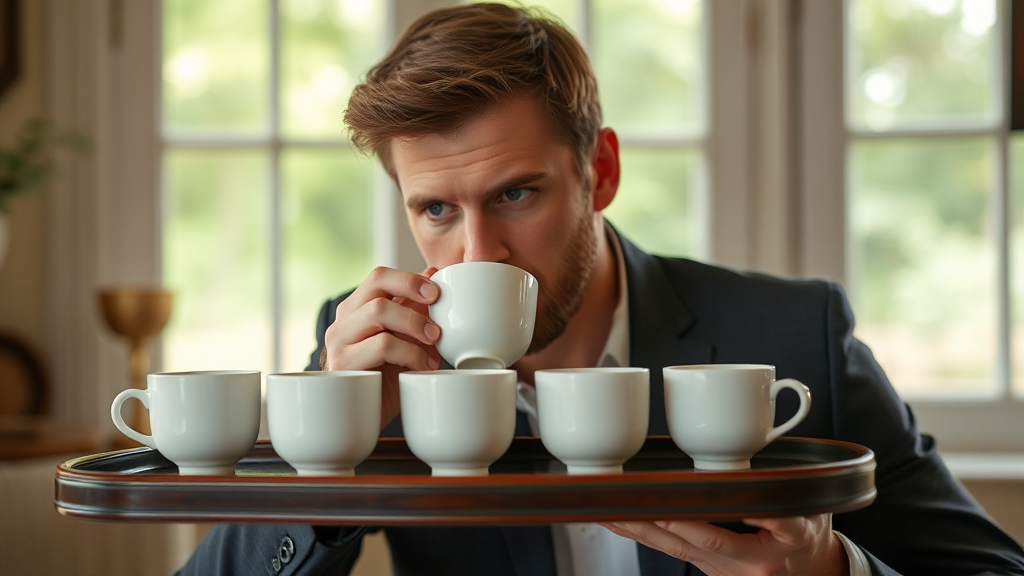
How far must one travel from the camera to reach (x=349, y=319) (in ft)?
3.45

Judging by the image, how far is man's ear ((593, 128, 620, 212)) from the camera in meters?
1.50

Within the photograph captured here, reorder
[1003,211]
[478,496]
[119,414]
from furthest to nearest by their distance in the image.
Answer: [1003,211] → [119,414] → [478,496]

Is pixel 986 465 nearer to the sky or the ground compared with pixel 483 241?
nearer to the ground

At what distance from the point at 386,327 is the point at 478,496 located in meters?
0.28

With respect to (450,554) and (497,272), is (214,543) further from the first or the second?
(497,272)

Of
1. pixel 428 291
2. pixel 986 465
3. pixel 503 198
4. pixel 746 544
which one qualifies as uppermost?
pixel 503 198

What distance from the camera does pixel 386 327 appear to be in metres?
1.01

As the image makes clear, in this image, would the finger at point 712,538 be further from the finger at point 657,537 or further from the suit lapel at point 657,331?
the suit lapel at point 657,331

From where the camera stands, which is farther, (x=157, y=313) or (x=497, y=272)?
(x=157, y=313)

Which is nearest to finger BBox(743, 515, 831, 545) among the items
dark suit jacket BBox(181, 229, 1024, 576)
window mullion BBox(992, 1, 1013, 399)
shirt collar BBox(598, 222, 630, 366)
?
dark suit jacket BBox(181, 229, 1024, 576)

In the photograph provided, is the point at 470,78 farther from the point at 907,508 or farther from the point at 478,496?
the point at 907,508

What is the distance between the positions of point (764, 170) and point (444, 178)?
4.06 feet

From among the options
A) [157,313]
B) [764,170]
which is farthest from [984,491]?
[157,313]

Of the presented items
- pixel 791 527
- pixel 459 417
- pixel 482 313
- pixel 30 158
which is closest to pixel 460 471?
pixel 459 417
